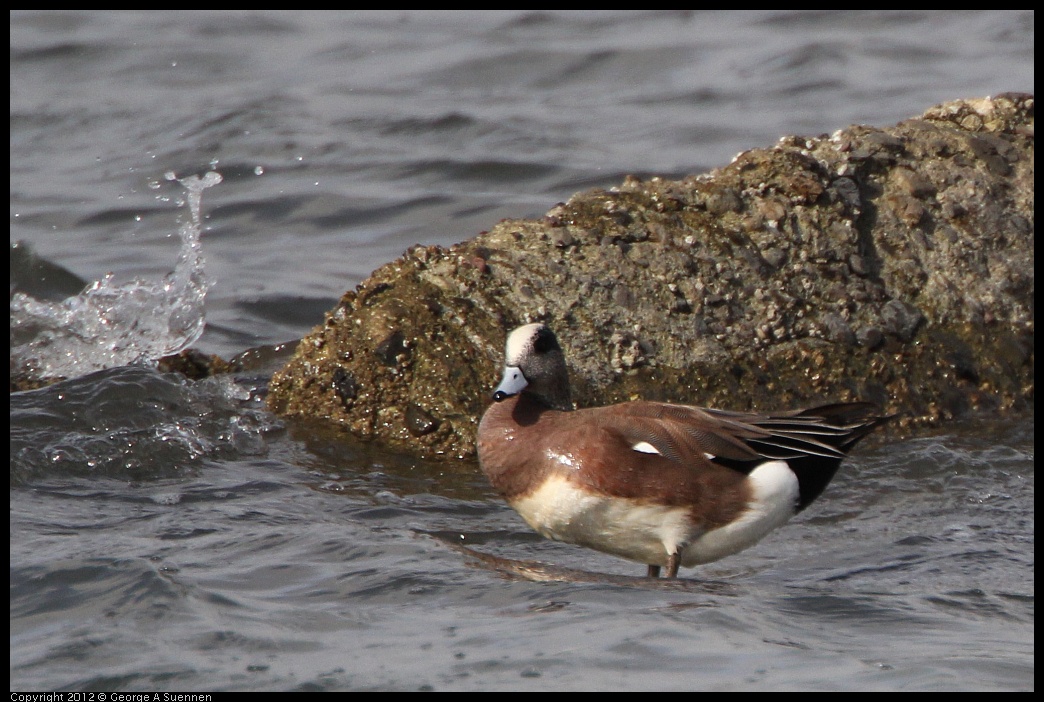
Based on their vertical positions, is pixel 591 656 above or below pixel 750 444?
below

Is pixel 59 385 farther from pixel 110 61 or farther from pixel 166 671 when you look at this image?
pixel 110 61

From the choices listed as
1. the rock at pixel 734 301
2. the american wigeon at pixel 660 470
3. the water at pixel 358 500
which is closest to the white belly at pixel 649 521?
the american wigeon at pixel 660 470

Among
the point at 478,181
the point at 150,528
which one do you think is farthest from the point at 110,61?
the point at 150,528

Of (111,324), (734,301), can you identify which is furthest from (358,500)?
(111,324)

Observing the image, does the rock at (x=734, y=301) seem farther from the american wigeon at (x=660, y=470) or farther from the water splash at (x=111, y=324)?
the water splash at (x=111, y=324)

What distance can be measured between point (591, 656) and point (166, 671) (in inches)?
42.9

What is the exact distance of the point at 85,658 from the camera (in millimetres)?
3588

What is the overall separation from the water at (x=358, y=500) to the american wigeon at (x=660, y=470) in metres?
0.17

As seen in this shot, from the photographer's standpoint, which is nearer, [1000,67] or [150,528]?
[150,528]

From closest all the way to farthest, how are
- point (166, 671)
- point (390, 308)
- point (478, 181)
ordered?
1. point (166, 671)
2. point (390, 308)
3. point (478, 181)

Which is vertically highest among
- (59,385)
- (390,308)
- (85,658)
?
(390,308)

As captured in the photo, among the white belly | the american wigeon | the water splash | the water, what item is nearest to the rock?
the water

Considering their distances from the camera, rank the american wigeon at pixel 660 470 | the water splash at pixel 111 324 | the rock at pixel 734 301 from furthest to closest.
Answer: the water splash at pixel 111 324, the rock at pixel 734 301, the american wigeon at pixel 660 470

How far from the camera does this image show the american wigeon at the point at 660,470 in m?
4.41
